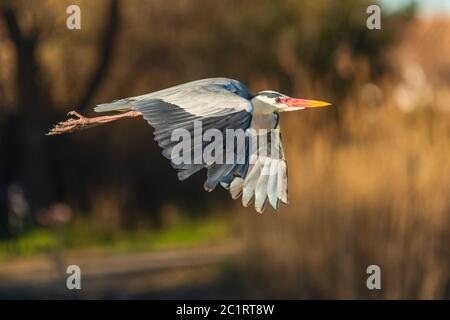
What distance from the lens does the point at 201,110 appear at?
180cm

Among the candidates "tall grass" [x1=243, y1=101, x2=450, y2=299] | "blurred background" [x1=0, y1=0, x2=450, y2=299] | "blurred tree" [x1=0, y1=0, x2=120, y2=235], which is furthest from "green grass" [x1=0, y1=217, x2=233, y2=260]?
"tall grass" [x1=243, y1=101, x2=450, y2=299]

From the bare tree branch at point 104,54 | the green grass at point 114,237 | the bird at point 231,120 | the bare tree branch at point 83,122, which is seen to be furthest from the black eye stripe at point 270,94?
the green grass at point 114,237

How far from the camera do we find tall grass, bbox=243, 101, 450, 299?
289 inches

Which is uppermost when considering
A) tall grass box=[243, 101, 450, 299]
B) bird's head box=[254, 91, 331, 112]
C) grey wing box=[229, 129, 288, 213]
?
bird's head box=[254, 91, 331, 112]

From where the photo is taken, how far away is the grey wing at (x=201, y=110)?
171 centimetres

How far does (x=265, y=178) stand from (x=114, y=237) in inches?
383

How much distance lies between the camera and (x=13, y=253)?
35.3ft

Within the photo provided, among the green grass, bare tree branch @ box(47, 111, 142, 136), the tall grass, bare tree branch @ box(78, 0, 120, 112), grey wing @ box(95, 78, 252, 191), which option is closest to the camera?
grey wing @ box(95, 78, 252, 191)

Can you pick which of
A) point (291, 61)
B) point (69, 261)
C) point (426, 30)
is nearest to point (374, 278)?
point (291, 61)

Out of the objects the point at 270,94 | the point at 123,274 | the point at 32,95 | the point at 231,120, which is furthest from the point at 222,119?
the point at 32,95

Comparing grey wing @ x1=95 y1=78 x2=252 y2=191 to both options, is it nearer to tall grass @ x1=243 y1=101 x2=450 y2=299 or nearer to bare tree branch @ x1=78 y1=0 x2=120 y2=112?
tall grass @ x1=243 y1=101 x2=450 y2=299

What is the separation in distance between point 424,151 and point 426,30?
7.51 m

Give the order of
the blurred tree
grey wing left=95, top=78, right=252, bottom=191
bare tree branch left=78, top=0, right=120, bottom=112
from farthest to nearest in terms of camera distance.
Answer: the blurred tree → bare tree branch left=78, top=0, right=120, bottom=112 → grey wing left=95, top=78, right=252, bottom=191

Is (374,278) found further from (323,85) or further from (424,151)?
(323,85)
